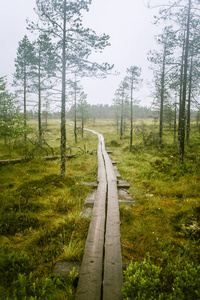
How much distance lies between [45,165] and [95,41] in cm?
879

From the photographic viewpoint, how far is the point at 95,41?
28.2 feet

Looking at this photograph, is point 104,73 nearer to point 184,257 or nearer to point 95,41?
point 95,41

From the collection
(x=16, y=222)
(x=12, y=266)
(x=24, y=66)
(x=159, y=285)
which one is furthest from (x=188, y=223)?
(x=24, y=66)

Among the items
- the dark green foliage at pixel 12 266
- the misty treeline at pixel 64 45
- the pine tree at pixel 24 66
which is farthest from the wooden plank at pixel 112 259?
the pine tree at pixel 24 66

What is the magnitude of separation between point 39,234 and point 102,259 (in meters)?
1.97

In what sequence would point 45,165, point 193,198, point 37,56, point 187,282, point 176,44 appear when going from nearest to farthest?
point 187,282 → point 193,198 → point 45,165 → point 176,44 → point 37,56

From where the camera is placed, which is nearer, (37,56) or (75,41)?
(75,41)

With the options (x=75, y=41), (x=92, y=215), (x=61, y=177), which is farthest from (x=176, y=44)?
(x=92, y=215)

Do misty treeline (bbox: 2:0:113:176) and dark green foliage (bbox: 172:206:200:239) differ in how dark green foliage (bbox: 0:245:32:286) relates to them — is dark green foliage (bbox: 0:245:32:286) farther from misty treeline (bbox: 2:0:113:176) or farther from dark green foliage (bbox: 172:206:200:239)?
misty treeline (bbox: 2:0:113:176)

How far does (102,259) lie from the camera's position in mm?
3186

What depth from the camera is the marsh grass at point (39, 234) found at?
2.64 metres

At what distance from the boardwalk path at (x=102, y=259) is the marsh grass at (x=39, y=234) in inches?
8.8

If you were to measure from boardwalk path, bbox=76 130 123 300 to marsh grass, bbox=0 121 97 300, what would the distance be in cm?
22

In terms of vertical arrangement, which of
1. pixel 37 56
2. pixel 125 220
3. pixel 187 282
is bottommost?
pixel 125 220
